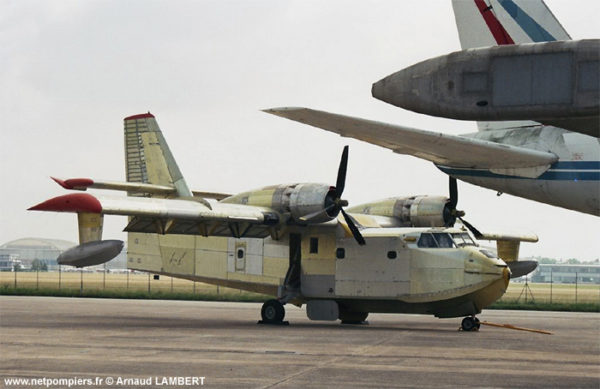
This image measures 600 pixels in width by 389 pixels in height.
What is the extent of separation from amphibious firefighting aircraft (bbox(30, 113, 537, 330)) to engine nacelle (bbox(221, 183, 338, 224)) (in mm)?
35

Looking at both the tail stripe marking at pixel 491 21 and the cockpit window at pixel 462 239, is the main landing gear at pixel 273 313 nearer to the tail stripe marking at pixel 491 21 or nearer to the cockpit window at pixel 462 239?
the cockpit window at pixel 462 239

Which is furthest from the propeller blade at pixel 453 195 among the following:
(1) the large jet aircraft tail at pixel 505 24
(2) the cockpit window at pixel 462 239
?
(1) the large jet aircraft tail at pixel 505 24

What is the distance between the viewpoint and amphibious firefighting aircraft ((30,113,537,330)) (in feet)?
83.9

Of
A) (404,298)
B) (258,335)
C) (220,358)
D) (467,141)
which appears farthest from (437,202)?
(467,141)

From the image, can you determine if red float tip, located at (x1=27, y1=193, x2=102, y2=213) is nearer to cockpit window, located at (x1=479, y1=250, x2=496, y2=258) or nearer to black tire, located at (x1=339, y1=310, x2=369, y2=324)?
black tire, located at (x1=339, y1=310, x2=369, y2=324)

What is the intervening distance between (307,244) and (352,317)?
2.99 meters

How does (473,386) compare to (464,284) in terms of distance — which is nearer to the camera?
(473,386)

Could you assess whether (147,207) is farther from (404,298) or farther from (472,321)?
(472,321)

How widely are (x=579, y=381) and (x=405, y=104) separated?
9.47 m

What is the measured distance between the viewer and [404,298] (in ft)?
87.4

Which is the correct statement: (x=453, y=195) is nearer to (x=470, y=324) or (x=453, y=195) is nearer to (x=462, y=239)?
(x=462, y=239)

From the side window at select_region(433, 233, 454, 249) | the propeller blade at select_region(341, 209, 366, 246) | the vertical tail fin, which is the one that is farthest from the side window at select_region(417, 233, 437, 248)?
the vertical tail fin

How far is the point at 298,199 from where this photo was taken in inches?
1066

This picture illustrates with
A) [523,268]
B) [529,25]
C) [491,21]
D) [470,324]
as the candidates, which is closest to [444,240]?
[470,324]
